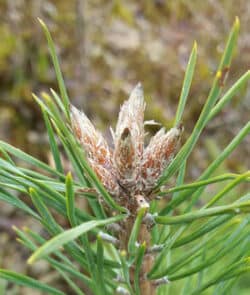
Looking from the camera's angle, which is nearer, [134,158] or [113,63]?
[134,158]

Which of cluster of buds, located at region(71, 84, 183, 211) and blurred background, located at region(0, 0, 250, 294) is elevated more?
blurred background, located at region(0, 0, 250, 294)

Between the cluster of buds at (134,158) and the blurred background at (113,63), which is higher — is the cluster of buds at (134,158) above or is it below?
below

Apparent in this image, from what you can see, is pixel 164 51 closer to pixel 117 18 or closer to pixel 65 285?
pixel 117 18

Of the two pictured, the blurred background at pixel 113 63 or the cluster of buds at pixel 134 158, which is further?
the blurred background at pixel 113 63

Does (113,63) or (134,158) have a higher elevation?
(113,63)

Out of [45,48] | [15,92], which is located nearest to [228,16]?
[45,48]
